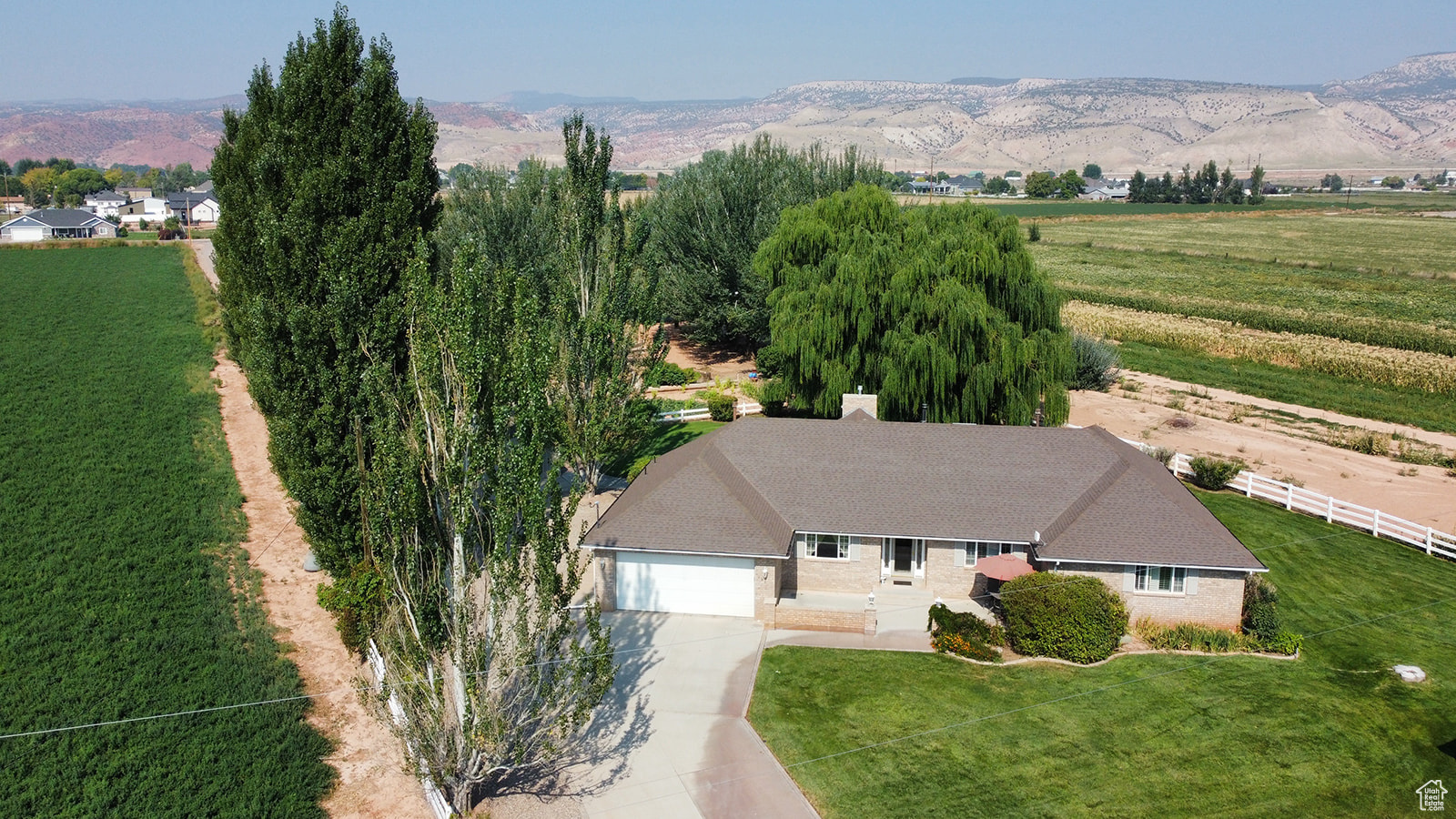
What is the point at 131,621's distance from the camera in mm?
21703

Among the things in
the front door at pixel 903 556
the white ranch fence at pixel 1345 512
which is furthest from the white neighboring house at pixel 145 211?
the white ranch fence at pixel 1345 512

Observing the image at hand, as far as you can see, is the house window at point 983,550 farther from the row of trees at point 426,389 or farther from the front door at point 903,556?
the row of trees at point 426,389

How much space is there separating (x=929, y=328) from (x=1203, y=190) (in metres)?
167

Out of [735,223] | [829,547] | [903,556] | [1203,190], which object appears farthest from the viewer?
[1203,190]

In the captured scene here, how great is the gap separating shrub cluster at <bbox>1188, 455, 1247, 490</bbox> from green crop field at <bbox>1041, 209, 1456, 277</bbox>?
71.7 meters

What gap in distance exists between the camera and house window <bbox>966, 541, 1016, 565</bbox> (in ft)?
76.7

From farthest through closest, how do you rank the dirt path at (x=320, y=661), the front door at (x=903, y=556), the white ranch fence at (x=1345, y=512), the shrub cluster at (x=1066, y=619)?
the white ranch fence at (x=1345, y=512), the front door at (x=903, y=556), the shrub cluster at (x=1066, y=619), the dirt path at (x=320, y=661)

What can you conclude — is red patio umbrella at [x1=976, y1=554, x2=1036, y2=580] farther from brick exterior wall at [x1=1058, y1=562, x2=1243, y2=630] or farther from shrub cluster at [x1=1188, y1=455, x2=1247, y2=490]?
shrub cluster at [x1=1188, y1=455, x2=1247, y2=490]

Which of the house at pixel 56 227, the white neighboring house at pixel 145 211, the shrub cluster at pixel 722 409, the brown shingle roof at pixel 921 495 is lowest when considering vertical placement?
the shrub cluster at pixel 722 409

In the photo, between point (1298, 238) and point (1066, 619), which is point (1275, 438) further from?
point (1298, 238)

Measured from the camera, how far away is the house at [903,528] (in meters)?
22.3

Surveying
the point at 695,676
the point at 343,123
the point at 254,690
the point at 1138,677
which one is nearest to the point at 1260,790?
the point at 1138,677

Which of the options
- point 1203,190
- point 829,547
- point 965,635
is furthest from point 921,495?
point 1203,190
